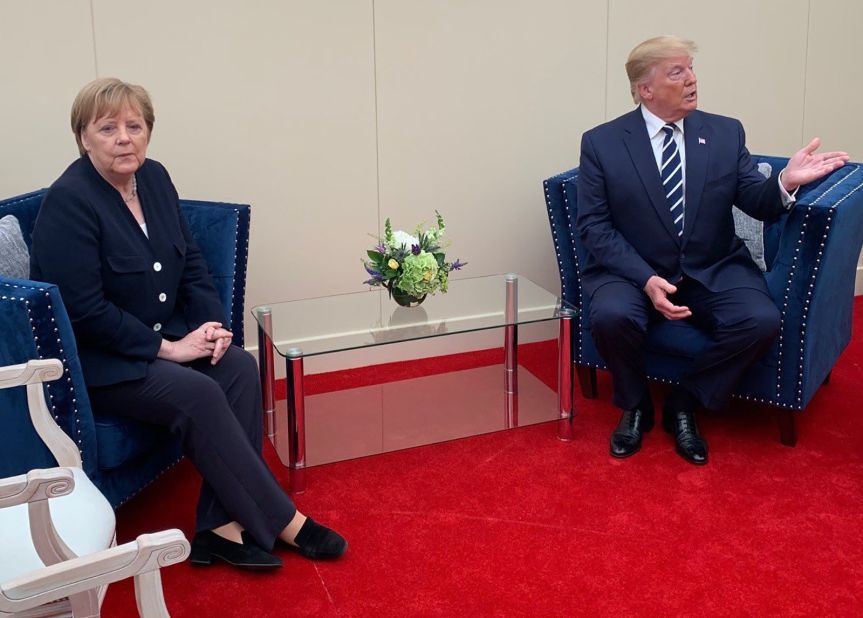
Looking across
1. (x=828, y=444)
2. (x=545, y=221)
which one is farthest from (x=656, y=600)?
(x=545, y=221)

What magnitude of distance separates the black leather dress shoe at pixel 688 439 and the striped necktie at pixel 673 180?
2.16 ft

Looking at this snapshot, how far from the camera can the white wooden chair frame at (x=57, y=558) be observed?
1.59 meters

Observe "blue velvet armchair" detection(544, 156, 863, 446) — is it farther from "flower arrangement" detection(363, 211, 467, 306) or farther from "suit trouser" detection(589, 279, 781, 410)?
"flower arrangement" detection(363, 211, 467, 306)

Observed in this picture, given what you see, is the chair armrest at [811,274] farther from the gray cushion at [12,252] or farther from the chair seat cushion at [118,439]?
the gray cushion at [12,252]

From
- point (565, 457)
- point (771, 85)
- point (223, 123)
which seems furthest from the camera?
point (771, 85)

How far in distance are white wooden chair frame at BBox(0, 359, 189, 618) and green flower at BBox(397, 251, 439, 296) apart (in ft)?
4.49

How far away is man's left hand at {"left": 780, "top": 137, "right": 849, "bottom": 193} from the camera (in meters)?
3.40

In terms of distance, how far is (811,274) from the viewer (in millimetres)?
3371

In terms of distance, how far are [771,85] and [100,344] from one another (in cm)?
350

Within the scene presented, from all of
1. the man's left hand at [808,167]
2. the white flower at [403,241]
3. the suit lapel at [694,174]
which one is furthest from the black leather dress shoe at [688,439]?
the white flower at [403,241]

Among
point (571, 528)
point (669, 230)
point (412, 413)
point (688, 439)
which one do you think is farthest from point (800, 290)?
point (412, 413)

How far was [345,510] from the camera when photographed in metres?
3.19

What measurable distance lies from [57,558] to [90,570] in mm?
420

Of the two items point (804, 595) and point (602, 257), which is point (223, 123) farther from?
point (804, 595)
